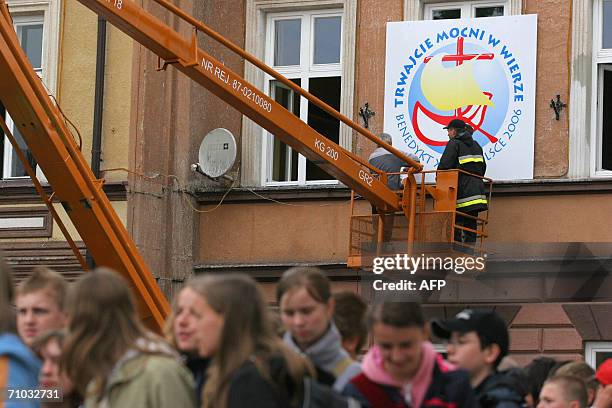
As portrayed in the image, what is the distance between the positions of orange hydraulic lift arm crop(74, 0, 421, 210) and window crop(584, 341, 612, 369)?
2910 mm

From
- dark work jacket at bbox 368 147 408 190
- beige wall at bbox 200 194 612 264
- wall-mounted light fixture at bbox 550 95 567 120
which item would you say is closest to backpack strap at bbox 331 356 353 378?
dark work jacket at bbox 368 147 408 190

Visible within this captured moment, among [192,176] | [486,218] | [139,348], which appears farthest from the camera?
[192,176]

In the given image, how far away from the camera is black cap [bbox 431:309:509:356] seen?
782 centimetres

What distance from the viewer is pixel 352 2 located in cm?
2161

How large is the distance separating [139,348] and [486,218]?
543 inches

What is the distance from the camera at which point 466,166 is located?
19391 millimetres

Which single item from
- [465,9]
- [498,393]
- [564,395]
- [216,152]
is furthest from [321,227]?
[498,393]

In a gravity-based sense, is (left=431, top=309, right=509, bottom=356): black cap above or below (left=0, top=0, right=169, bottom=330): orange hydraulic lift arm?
below

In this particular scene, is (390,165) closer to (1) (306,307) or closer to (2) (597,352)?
(2) (597,352)

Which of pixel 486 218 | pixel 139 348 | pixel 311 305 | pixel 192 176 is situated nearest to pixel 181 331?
pixel 139 348

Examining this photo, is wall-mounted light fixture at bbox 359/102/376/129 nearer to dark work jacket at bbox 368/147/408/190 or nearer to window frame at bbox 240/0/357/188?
window frame at bbox 240/0/357/188

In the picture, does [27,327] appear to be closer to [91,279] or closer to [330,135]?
[91,279]

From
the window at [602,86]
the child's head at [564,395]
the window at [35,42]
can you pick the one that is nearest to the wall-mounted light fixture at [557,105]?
the window at [602,86]

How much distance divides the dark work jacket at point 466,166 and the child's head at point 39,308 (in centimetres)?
1203
